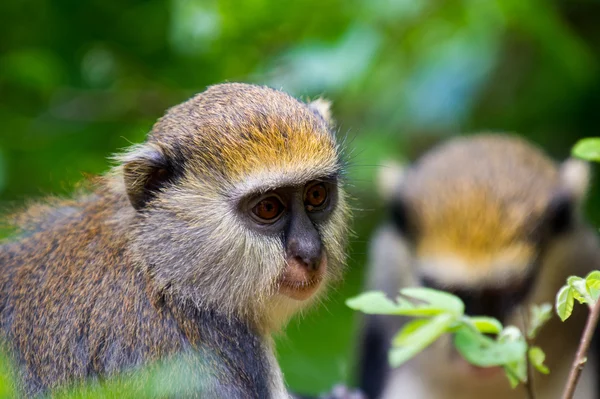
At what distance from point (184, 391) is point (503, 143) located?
334 cm

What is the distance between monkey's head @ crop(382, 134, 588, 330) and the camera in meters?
5.49

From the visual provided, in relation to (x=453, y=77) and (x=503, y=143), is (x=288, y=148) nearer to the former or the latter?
(x=503, y=143)

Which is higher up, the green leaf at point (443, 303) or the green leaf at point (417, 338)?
the green leaf at point (443, 303)

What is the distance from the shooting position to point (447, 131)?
8.59 metres

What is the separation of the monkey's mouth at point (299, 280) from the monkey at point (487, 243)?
1.67 m

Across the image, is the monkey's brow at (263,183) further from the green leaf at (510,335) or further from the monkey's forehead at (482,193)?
the monkey's forehead at (482,193)

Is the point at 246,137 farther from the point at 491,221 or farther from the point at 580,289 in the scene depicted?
the point at 491,221

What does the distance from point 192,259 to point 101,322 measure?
47cm

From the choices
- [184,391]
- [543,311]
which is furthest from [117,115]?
[543,311]

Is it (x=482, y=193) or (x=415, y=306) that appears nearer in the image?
(x=415, y=306)

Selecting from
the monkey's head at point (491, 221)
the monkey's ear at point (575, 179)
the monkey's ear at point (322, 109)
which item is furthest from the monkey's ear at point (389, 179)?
the monkey's ear at point (322, 109)

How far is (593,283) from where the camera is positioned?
99.3 inches

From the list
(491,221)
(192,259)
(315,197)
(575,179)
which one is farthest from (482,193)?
(192,259)

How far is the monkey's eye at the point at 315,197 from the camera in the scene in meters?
4.12
